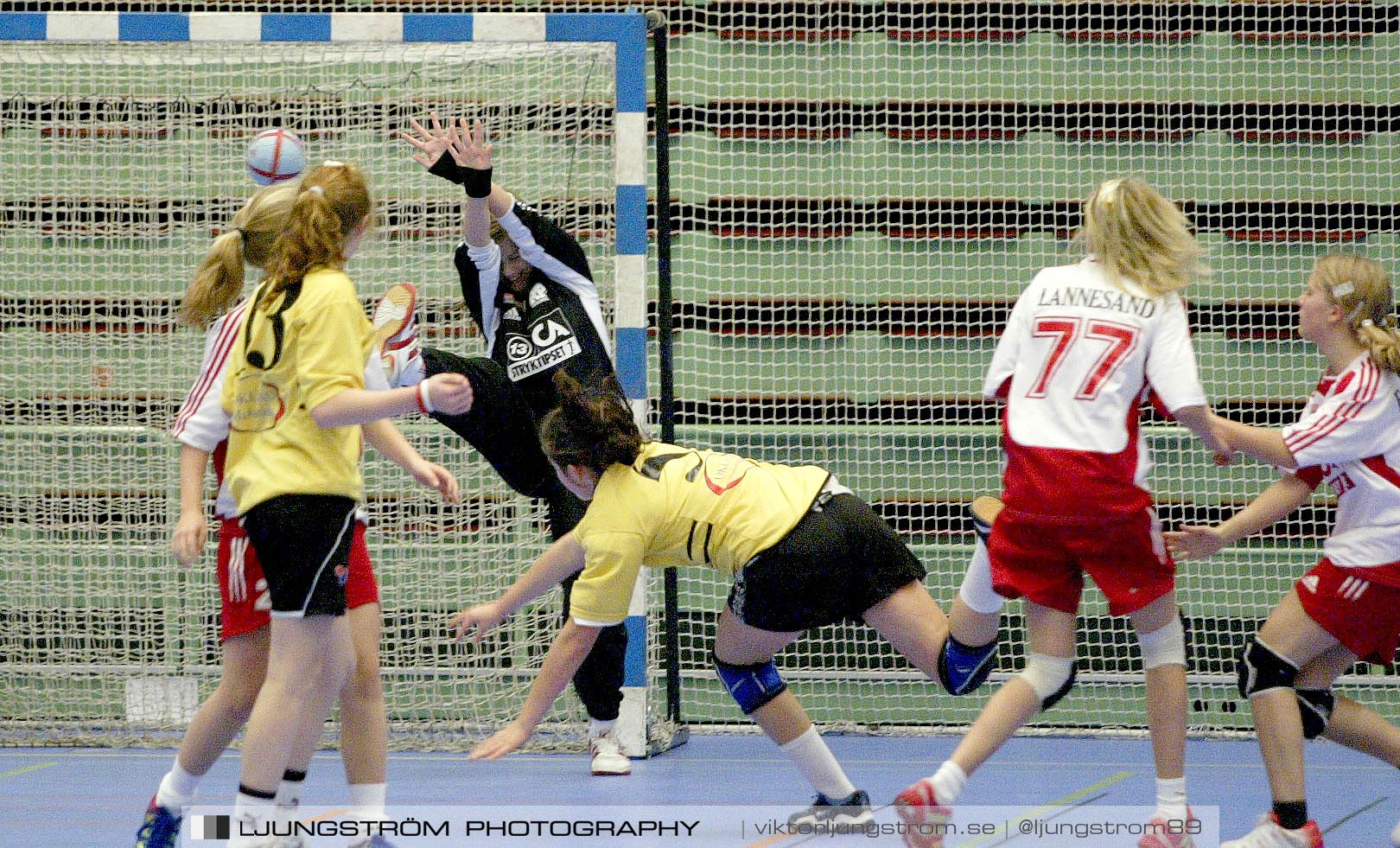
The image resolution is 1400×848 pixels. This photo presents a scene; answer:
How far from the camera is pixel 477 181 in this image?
3682 mm

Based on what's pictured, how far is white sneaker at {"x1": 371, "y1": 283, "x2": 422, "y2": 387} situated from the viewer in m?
3.62

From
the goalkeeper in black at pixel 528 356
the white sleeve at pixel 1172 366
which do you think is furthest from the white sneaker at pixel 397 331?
the white sleeve at pixel 1172 366

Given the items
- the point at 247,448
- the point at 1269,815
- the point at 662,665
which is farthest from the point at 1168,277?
the point at 662,665

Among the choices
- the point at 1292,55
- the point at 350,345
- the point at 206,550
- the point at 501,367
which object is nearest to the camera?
the point at 350,345

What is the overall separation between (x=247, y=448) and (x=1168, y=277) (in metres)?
1.78

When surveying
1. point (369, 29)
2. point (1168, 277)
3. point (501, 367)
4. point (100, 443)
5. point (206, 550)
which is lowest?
point (206, 550)

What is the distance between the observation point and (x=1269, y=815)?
3008 mm

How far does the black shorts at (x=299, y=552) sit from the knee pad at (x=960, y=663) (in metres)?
1.35

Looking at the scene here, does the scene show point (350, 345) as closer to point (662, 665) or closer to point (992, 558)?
point (992, 558)

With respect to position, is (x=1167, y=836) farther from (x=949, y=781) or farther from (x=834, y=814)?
(x=834, y=814)

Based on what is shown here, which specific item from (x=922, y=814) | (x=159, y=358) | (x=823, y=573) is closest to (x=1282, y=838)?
(x=922, y=814)

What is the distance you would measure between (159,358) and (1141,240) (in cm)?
341

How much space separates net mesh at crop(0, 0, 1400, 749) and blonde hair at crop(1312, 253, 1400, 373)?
7.84ft

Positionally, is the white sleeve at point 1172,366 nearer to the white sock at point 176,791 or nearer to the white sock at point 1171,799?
the white sock at point 1171,799
